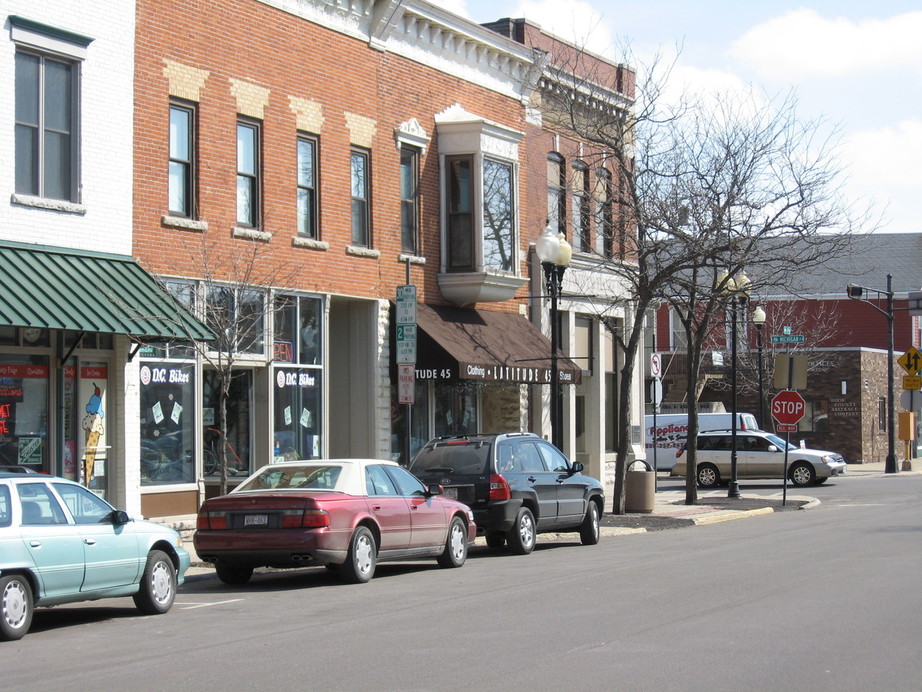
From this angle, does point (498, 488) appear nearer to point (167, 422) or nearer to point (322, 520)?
point (322, 520)

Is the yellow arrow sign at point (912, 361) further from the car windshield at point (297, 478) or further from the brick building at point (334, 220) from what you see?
the car windshield at point (297, 478)

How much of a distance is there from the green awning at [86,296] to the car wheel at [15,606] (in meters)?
5.83

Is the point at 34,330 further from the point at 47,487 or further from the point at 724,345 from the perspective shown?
the point at 724,345

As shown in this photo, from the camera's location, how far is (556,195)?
1208 inches

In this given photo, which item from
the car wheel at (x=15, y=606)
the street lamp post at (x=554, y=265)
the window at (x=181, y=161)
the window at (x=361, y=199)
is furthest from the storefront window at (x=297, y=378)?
the car wheel at (x=15, y=606)

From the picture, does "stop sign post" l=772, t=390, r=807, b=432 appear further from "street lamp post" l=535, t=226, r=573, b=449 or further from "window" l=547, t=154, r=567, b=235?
"street lamp post" l=535, t=226, r=573, b=449

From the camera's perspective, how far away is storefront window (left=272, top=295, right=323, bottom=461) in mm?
22036

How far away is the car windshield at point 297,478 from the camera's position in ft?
47.9

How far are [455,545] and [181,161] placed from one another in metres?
7.95

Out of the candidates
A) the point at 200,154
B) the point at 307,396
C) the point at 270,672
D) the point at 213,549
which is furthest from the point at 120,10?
the point at 270,672

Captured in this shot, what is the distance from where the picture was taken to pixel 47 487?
11.3 metres

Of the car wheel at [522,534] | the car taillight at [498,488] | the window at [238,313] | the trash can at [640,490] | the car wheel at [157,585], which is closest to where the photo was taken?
the car wheel at [157,585]

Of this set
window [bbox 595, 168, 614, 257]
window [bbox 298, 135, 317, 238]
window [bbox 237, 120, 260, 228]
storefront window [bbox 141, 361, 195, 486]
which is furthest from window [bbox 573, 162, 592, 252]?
storefront window [bbox 141, 361, 195, 486]

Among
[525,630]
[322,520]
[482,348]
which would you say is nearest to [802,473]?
[482,348]
